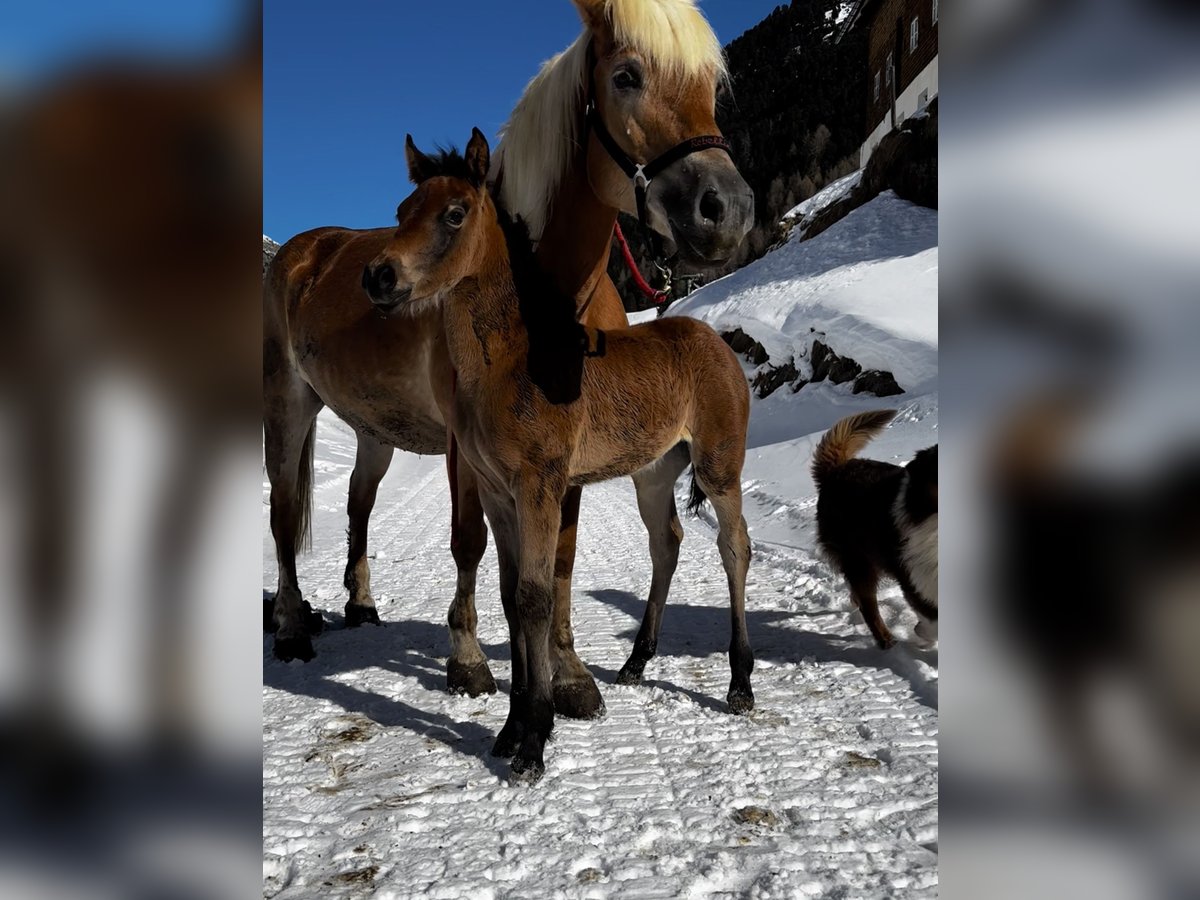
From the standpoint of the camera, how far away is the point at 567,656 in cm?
373

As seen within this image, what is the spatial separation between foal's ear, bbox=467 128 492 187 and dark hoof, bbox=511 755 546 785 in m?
2.25

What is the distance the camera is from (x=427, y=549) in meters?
8.23

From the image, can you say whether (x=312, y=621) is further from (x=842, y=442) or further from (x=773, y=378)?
(x=773, y=378)

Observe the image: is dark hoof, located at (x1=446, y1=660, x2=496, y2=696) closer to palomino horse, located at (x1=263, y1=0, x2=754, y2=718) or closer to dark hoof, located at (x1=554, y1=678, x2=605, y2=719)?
palomino horse, located at (x1=263, y1=0, x2=754, y2=718)

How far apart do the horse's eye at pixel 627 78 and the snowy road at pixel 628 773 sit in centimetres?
261

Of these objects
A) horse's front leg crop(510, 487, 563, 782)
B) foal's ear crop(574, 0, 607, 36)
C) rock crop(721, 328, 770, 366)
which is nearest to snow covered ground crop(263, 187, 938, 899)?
horse's front leg crop(510, 487, 563, 782)

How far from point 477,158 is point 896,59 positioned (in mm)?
28611

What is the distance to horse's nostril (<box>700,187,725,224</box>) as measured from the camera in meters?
2.73
